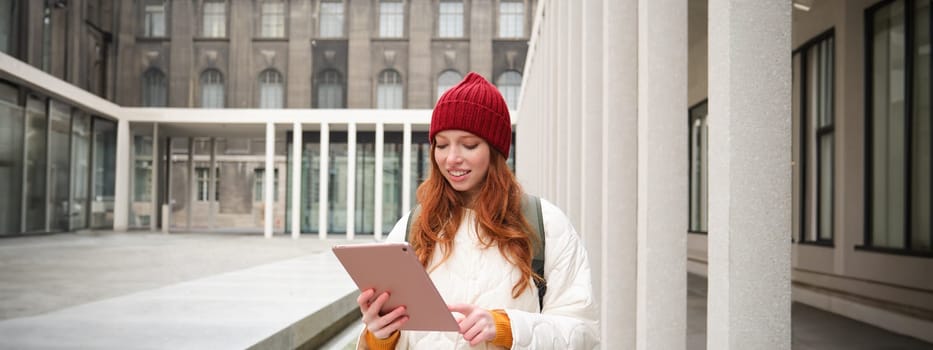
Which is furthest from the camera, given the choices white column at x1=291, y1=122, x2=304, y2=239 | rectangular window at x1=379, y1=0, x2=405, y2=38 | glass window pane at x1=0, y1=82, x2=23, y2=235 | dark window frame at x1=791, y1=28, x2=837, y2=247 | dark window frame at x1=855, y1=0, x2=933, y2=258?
rectangular window at x1=379, y1=0, x2=405, y2=38

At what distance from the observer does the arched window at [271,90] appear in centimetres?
3719

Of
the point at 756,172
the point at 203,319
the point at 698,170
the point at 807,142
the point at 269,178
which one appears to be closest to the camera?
the point at 756,172

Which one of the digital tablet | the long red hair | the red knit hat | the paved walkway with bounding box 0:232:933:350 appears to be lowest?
the paved walkway with bounding box 0:232:933:350

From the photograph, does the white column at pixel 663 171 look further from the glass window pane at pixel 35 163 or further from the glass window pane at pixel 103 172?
the glass window pane at pixel 103 172

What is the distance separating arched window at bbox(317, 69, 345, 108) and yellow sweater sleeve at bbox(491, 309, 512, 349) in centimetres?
3536

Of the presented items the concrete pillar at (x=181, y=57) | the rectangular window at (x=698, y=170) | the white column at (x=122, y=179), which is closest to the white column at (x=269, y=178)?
the white column at (x=122, y=179)

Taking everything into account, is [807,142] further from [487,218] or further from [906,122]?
[487,218]

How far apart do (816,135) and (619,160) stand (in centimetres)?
689

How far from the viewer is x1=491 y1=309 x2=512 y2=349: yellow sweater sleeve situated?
2.19 metres

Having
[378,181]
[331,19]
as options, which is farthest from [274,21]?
[378,181]

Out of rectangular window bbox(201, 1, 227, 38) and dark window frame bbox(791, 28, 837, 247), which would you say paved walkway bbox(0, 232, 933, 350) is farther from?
rectangular window bbox(201, 1, 227, 38)

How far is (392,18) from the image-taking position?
3700cm

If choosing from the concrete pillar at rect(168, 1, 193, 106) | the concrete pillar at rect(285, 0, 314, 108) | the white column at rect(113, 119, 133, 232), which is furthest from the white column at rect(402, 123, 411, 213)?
the concrete pillar at rect(168, 1, 193, 106)

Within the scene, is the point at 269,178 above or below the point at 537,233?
above
